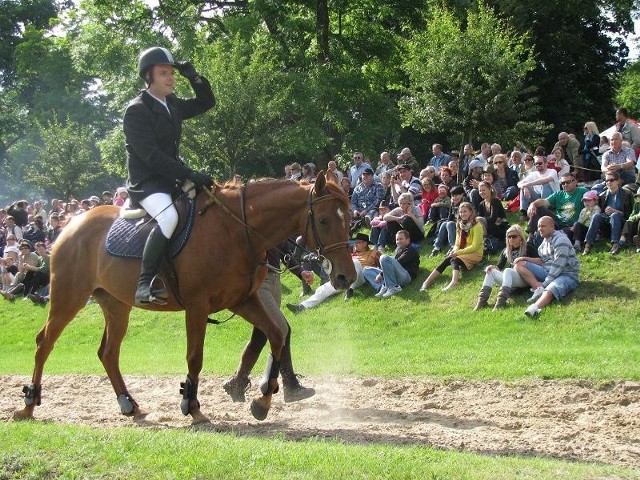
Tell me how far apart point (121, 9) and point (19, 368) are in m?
24.1

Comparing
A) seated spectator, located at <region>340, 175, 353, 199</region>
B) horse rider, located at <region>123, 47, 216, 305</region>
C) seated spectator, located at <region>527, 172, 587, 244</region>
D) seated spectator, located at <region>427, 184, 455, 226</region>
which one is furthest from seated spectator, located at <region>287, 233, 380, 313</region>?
horse rider, located at <region>123, 47, 216, 305</region>

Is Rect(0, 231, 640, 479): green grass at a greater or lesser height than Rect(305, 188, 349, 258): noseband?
lesser

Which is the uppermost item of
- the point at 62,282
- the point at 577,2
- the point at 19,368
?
the point at 577,2

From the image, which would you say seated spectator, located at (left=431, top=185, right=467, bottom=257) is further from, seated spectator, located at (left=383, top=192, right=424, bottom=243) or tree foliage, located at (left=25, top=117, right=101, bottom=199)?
tree foliage, located at (left=25, top=117, right=101, bottom=199)

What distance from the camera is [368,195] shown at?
71.6 feet

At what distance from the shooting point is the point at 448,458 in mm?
6801

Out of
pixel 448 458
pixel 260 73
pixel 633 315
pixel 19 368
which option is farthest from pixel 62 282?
pixel 260 73

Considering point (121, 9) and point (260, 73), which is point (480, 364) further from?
point (121, 9)

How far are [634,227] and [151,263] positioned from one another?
11185mm

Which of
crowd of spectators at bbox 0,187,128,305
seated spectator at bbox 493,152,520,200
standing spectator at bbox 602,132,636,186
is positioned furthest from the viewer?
crowd of spectators at bbox 0,187,128,305

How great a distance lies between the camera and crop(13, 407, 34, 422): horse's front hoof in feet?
32.8

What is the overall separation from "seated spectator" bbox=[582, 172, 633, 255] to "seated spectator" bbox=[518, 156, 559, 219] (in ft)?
5.81

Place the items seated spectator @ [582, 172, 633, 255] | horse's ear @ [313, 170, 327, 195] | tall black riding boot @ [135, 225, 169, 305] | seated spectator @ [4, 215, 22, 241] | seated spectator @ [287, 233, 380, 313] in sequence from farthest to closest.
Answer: seated spectator @ [4, 215, 22, 241] < seated spectator @ [287, 233, 380, 313] < seated spectator @ [582, 172, 633, 255] < tall black riding boot @ [135, 225, 169, 305] < horse's ear @ [313, 170, 327, 195]

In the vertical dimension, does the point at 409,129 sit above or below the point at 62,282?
above
